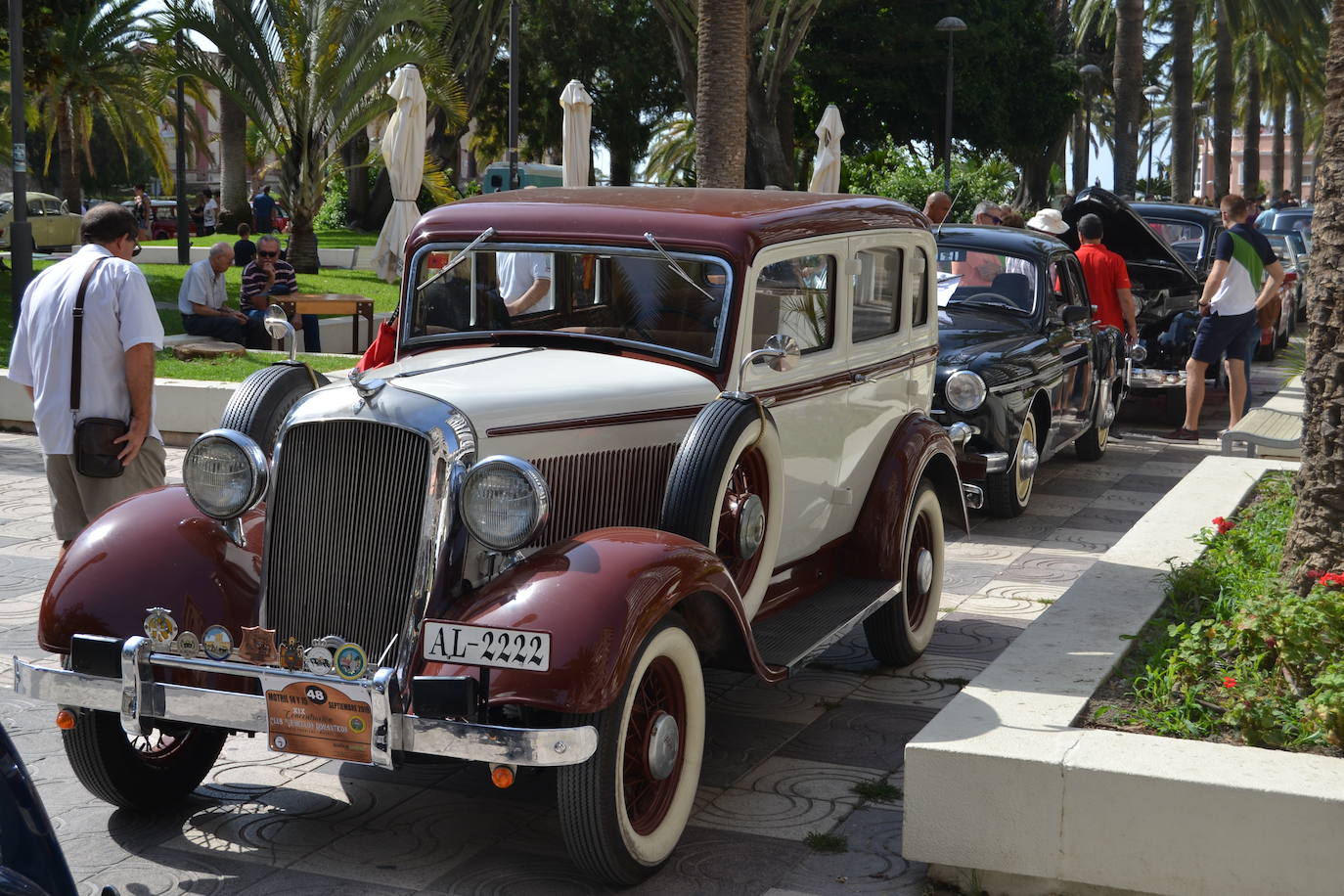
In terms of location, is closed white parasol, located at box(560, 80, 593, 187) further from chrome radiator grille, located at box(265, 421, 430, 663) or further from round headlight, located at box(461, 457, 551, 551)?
round headlight, located at box(461, 457, 551, 551)

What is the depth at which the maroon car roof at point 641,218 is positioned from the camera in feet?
17.2

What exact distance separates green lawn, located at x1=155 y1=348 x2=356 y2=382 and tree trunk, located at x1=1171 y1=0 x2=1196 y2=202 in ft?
75.6

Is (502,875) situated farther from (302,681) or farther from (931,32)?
(931,32)

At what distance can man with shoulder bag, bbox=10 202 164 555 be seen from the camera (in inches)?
227

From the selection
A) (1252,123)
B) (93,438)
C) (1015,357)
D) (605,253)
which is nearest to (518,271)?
(605,253)

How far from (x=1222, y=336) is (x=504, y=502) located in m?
9.20

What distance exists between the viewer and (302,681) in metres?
3.89

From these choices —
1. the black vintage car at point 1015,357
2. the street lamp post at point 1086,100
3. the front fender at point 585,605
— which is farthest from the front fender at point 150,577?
the street lamp post at point 1086,100

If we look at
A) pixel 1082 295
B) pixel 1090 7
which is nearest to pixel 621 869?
pixel 1082 295

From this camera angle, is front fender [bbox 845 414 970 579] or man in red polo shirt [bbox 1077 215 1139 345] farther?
man in red polo shirt [bbox 1077 215 1139 345]

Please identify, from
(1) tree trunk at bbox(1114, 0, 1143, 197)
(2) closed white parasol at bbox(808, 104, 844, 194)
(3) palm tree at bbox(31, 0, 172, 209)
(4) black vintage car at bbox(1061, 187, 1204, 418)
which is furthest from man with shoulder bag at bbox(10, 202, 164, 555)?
(1) tree trunk at bbox(1114, 0, 1143, 197)

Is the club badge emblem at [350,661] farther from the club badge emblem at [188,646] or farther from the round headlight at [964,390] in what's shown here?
the round headlight at [964,390]

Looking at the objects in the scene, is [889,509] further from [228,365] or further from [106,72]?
[106,72]

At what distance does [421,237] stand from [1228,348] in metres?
8.51
